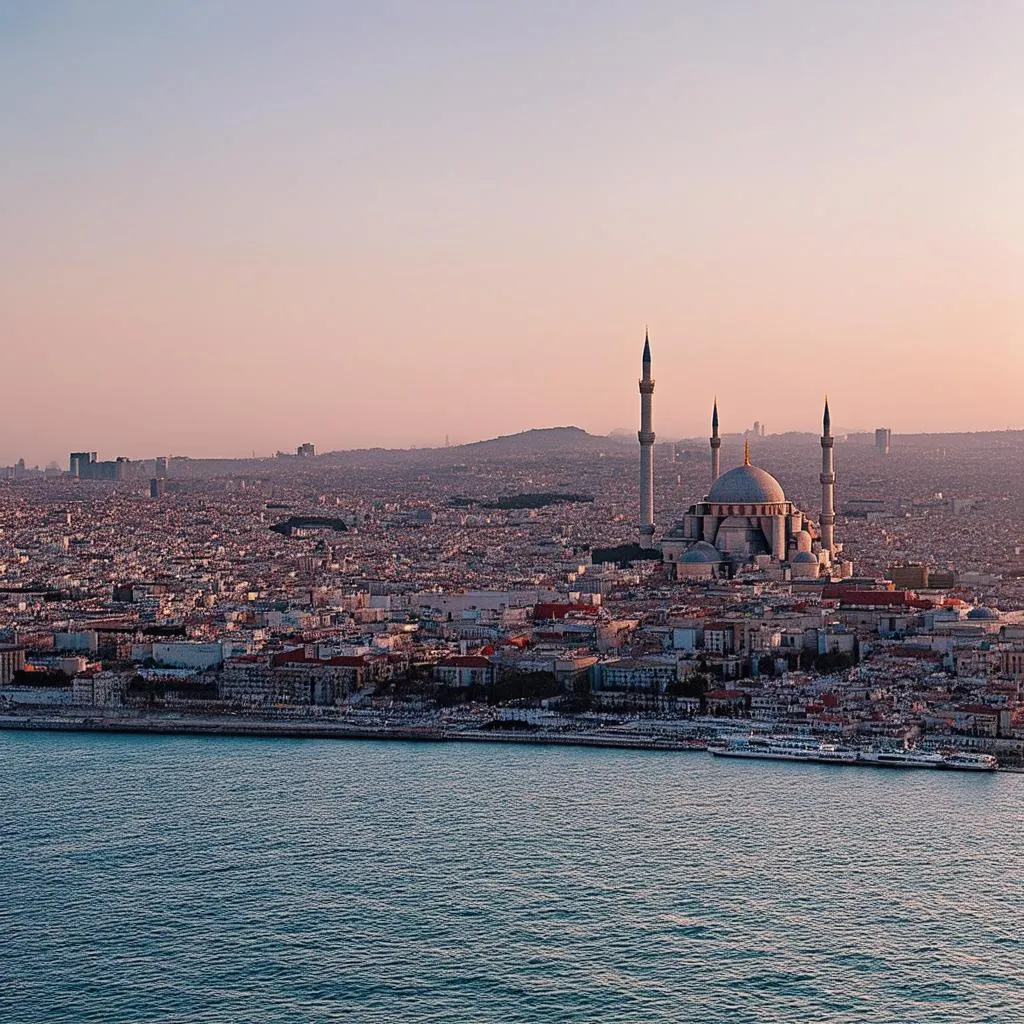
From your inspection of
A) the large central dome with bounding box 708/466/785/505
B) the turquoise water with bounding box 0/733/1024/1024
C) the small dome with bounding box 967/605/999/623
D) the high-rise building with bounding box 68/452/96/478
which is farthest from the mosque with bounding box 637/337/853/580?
the high-rise building with bounding box 68/452/96/478

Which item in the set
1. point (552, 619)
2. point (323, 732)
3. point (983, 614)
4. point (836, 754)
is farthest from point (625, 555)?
point (836, 754)

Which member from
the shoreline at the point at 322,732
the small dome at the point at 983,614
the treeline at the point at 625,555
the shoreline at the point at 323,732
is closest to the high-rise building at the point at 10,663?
the shoreline at the point at 323,732

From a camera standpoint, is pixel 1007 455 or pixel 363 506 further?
pixel 1007 455

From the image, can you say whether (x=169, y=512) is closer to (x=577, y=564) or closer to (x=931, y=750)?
(x=577, y=564)

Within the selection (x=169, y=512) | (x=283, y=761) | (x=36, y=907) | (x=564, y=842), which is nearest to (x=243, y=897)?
(x=36, y=907)

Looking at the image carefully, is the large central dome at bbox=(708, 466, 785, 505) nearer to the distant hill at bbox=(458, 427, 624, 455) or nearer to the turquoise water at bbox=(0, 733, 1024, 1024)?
the turquoise water at bbox=(0, 733, 1024, 1024)

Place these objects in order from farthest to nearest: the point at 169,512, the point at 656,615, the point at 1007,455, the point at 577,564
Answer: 1. the point at 1007,455
2. the point at 169,512
3. the point at 577,564
4. the point at 656,615
